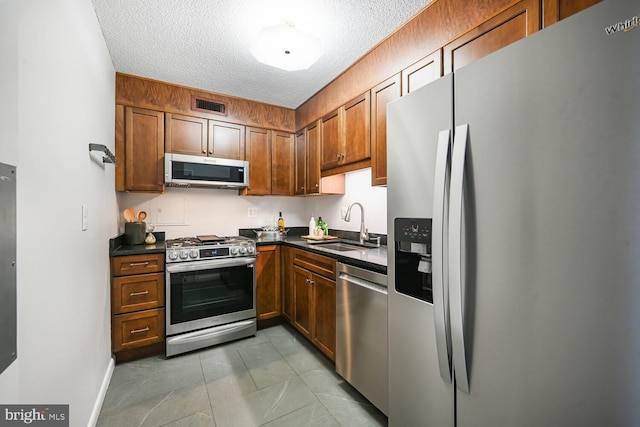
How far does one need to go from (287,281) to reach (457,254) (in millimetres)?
2120

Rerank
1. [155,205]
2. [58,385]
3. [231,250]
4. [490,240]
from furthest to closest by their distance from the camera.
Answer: [155,205]
[231,250]
[58,385]
[490,240]

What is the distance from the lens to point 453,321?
3.35ft

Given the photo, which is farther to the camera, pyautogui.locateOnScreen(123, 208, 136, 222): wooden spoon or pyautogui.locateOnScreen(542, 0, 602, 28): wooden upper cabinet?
pyautogui.locateOnScreen(123, 208, 136, 222): wooden spoon

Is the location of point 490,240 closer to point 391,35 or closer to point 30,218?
point 30,218

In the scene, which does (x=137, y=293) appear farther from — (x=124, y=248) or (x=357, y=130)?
(x=357, y=130)

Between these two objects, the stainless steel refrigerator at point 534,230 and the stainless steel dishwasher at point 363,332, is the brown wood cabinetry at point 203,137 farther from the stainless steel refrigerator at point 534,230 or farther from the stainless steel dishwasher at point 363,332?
the stainless steel refrigerator at point 534,230

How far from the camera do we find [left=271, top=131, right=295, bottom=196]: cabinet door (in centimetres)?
326

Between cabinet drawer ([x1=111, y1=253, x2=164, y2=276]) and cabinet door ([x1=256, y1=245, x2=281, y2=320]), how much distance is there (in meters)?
0.89

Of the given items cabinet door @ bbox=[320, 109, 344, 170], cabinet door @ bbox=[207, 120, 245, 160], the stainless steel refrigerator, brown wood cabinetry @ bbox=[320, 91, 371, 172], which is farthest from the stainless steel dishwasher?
cabinet door @ bbox=[207, 120, 245, 160]

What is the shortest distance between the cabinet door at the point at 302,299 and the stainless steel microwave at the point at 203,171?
116cm

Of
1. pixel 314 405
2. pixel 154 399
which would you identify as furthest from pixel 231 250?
pixel 314 405

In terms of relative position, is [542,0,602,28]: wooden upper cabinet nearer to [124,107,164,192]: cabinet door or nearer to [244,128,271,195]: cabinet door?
[244,128,271,195]: cabinet door

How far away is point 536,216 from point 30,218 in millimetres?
1574

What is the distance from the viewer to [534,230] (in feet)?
2.73
